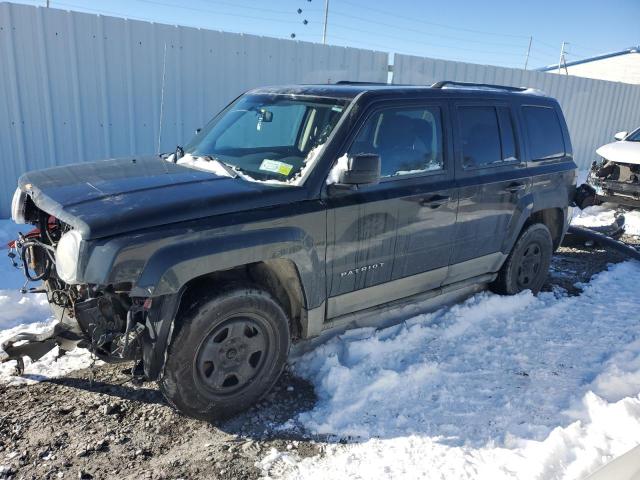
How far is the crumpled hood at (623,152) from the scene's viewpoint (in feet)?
30.1

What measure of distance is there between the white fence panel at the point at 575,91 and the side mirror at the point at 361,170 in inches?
304

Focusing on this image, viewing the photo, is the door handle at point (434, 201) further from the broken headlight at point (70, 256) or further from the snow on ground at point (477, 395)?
the broken headlight at point (70, 256)

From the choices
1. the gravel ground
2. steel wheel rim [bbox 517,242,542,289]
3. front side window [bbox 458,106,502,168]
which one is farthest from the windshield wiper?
steel wheel rim [bbox 517,242,542,289]

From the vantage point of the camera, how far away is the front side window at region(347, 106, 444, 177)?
12.0ft

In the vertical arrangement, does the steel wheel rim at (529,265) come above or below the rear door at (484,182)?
below

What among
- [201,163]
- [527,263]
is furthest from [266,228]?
[527,263]

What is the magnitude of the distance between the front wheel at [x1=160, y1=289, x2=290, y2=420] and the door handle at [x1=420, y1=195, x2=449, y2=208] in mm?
1383

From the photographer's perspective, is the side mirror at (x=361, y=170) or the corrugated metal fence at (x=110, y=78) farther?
the corrugated metal fence at (x=110, y=78)

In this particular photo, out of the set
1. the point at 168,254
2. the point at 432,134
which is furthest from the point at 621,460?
the point at 432,134

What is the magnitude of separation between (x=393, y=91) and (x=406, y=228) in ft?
3.31

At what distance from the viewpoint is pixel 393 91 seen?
12.6 feet

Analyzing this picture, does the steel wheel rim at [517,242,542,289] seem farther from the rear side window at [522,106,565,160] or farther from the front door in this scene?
the front door

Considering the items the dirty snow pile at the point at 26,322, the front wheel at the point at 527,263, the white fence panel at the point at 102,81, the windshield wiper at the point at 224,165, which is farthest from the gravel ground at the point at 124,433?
the white fence panel at the point at 102,81

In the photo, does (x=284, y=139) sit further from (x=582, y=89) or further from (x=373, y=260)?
(x=582, y=89)
